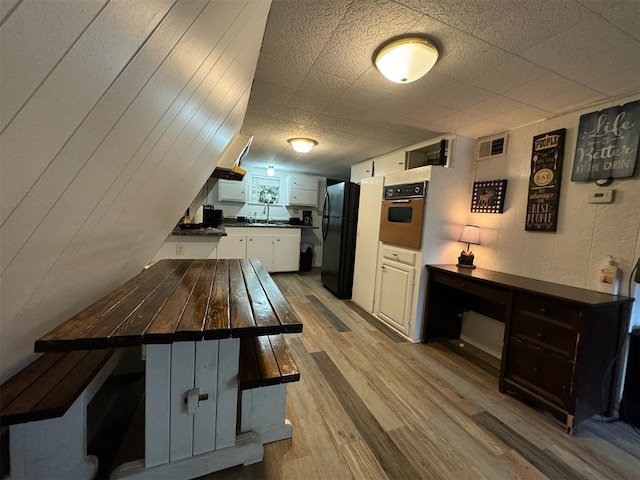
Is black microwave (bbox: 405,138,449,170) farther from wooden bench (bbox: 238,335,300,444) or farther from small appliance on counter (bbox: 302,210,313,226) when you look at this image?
small appliance on counter (bbox: 302,210,313,226)

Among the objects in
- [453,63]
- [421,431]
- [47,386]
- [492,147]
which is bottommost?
[421,431]

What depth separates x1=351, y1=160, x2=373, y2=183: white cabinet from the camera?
4.22 meters

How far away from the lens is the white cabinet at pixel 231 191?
5.31 metres

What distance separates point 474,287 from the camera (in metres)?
Answer: 2.21

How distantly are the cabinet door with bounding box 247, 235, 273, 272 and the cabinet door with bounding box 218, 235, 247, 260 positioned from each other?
102mm

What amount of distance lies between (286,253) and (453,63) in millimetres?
4288

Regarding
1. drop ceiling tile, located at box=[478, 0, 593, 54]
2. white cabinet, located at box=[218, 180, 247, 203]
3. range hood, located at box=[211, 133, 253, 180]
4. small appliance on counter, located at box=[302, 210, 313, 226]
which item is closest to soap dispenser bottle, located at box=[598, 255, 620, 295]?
drop ceiling tile, located at box=[478, 0, 593, 54]

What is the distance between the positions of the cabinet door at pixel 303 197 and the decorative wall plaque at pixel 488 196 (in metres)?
3.64

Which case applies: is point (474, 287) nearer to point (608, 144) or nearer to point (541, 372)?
point (541, 372)

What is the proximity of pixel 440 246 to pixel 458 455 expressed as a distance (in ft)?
5.88

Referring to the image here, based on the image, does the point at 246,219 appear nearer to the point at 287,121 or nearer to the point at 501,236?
the point at 287,121

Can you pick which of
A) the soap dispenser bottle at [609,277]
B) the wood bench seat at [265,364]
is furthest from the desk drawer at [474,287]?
the wood bench seat at [265,364]

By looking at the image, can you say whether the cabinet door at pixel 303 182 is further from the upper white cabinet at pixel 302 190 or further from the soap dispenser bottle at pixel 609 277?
the soap dispenser bottle at pixel 609 277

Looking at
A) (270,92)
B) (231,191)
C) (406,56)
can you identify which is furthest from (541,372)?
(231,191)
